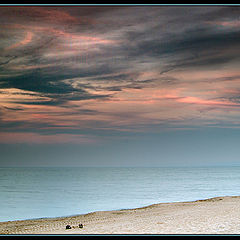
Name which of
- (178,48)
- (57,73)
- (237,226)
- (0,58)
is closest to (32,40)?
(0,58)

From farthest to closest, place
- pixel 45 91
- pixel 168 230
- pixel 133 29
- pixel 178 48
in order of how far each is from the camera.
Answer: pixel 45 91, pixel 178 48, pixel 133 29, pixel 168 230

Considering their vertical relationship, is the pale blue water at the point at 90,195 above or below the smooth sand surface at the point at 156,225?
above

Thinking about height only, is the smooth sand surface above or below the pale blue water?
below

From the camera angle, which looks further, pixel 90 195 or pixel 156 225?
pixel 90 195

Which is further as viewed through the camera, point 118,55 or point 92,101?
point 92,101

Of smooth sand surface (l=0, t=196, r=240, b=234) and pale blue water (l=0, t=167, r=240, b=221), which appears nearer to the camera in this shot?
smooth sand surface (l=0, t=196, r=240, b=234)

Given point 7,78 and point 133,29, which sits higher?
point 7,78

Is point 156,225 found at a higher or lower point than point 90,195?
lower

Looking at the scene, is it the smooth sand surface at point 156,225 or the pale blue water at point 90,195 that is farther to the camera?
the pale blue water at point 90,195
